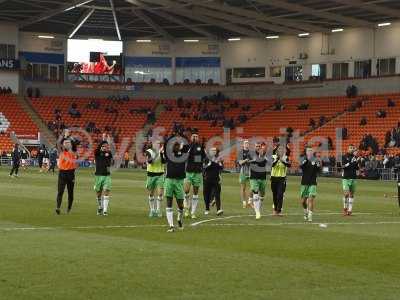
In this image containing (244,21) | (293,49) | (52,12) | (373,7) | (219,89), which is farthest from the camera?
(219,89)

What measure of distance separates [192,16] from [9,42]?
18367mm

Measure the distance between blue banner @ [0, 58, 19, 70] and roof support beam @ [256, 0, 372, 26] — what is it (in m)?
26.5

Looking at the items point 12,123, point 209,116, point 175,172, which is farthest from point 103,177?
point 209,116

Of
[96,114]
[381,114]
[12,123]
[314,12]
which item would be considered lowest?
[12,123]

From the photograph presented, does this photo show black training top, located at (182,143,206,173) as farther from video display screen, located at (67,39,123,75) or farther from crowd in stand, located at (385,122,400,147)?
video display screen, located at (67,39,123,75)

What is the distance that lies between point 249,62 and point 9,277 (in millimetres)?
70716

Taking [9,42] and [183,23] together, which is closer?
[183,23]

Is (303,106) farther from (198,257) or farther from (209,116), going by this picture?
(198,257)

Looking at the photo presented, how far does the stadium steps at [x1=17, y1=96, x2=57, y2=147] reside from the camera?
75.9 metres

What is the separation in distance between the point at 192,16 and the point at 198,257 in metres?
58.8

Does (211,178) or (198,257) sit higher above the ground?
(211,178)

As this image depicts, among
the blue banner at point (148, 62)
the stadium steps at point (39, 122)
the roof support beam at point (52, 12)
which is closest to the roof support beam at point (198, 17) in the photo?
the roof support beam at point (52, 12)

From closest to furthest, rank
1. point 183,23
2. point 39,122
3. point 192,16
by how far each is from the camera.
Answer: point 192,16
point 183,23
point 39,122

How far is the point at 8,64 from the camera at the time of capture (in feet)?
261
